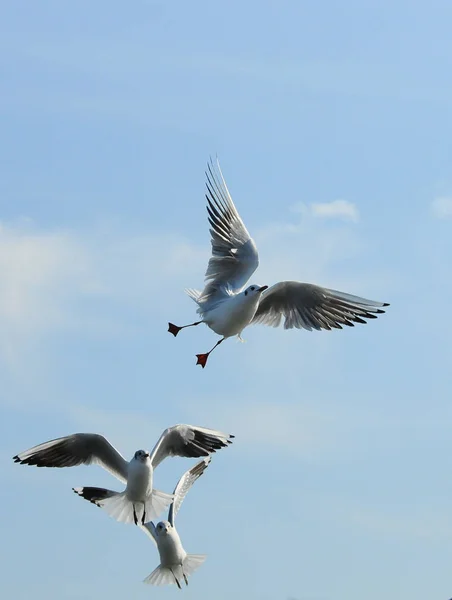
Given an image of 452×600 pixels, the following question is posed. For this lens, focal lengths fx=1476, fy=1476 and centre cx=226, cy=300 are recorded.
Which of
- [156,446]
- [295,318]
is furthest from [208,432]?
[295,318]

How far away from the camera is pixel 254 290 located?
14.6m

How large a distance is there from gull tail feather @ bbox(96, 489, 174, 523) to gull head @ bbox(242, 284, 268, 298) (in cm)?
222

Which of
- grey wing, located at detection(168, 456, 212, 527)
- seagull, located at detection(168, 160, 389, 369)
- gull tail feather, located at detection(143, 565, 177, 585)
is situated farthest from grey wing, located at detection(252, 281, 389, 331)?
gull tail feather, located at detection(143, 565, 177, 585)

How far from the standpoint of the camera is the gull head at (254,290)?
14578 mm

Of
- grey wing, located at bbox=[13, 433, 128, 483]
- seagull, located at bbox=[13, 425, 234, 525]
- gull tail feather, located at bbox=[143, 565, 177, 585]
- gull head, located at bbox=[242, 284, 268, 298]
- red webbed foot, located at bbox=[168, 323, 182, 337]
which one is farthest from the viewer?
gull tail feather, located at bbox=[143, 565, 177, 585]

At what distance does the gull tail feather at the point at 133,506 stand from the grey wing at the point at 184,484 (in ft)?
6.86

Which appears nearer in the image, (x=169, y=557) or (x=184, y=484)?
(x=169, y=557)

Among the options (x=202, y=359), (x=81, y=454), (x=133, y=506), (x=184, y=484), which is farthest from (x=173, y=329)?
(x=184, y=484)

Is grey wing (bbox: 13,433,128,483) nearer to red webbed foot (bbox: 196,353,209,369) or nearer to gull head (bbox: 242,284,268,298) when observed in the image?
red webbed foot (bbox: 196,353,209,369)

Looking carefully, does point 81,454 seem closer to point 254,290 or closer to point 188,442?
point 188,442

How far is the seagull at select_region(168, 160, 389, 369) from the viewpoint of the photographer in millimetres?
14836

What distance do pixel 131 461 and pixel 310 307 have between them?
8.01 ft

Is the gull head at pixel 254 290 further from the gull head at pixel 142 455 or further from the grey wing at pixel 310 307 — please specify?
the gull head at pixel 142 455

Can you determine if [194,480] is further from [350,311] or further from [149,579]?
[350,311]
